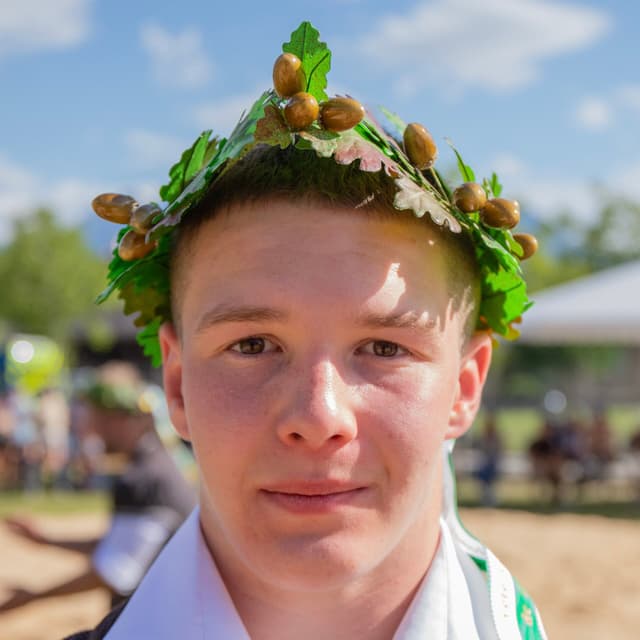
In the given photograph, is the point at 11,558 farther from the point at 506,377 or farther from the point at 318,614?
the point at 506,377

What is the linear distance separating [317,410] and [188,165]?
593 millimetres

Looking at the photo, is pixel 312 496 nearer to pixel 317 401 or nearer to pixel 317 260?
pixel 317 401

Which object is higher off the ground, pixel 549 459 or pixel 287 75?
pixel 549 459

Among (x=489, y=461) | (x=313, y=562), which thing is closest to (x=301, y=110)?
(x=313, y=562)

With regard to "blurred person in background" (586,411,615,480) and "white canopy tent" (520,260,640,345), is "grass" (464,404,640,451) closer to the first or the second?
"blurred person in background" (586,411,615,480)

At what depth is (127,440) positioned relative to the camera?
4.64m

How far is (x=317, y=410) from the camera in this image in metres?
1.26

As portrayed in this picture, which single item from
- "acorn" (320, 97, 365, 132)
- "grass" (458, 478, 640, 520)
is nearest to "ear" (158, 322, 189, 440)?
"acorn" (320, 97, 365, 132)

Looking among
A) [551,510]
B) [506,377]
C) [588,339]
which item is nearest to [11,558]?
[551,510]

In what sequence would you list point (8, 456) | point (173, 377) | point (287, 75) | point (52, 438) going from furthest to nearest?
point (8, 456) < point (52, 438) < point (173, 377) < point (287, 75)

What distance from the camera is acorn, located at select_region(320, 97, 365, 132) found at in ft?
4.46

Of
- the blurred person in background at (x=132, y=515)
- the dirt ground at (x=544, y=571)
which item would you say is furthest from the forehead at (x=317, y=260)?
the dirt ground at (x=544, y=571)

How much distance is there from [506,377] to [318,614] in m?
51.0

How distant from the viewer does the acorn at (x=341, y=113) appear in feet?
4.46
